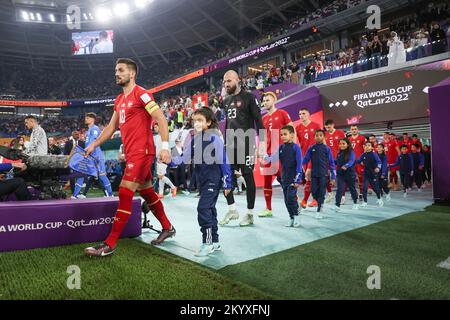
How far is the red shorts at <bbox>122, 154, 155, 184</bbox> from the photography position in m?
3.01

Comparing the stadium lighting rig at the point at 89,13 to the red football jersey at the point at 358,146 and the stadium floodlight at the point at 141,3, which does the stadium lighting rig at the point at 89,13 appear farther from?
the red football jersey at the point at 358,146

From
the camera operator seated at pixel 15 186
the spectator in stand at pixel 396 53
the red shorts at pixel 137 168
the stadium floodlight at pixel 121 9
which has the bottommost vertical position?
the camera operator seated at pixel 15 186

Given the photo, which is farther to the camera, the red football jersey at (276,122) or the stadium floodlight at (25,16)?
the stadium floodlight at (25,16)

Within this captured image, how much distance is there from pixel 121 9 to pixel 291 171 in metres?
31.1

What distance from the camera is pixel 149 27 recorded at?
1251 inches

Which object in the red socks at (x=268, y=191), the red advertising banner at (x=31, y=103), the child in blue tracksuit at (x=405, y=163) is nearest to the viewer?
the red socks at (x=268, y=191)

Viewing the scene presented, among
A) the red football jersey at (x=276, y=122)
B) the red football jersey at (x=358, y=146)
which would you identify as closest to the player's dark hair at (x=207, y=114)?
the red football jersey at (x=276, y=122)

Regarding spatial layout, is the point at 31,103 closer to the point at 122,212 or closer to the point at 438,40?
the point at 438,40

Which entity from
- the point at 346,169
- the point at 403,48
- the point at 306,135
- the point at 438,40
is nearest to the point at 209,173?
the point at 346,169

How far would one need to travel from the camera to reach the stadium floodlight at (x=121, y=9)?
2938 centimetres

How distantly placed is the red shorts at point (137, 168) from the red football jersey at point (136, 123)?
0.05 metres

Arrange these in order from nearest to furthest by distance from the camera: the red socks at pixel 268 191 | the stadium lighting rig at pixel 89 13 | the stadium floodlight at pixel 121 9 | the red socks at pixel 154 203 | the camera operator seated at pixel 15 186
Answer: the red socks at pixel 154 203, the camera operator seated at pixel 15 186, the red socks at pixel 268 191, the stadium lighting rig at pixel 89 13, the stadium floodlight at pixel 121 9

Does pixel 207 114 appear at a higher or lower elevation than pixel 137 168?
higher
